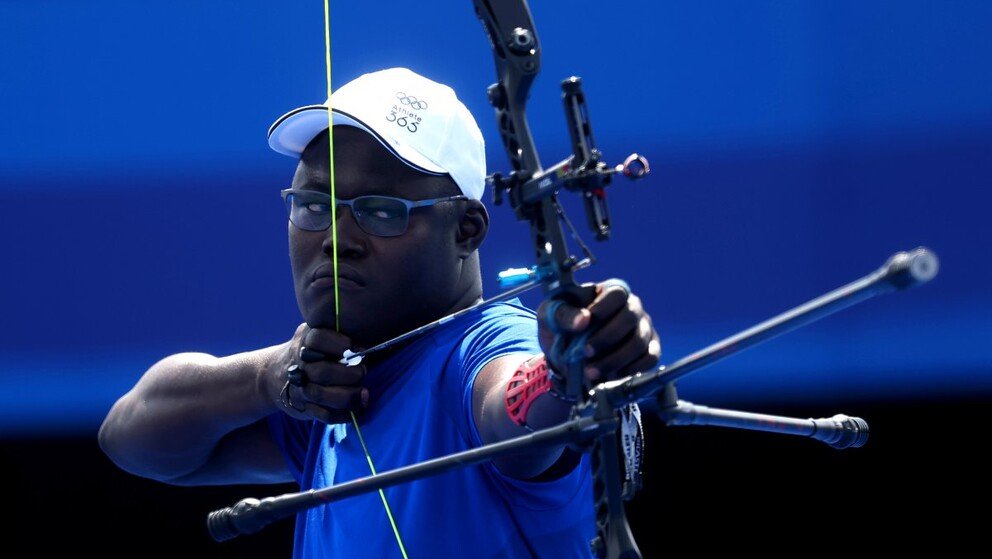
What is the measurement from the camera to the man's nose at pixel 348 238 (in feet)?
5.38

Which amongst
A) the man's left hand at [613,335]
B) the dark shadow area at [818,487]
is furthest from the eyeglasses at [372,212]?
the dark shadow area at [818,487]

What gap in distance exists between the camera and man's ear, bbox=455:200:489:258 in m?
1.73

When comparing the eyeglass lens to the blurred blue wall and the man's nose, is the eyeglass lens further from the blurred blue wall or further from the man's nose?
the blurred blue wall

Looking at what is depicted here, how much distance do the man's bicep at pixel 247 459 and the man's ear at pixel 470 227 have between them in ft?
1.58

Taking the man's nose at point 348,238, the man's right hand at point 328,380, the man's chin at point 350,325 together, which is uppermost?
the man's nose at point 348,238

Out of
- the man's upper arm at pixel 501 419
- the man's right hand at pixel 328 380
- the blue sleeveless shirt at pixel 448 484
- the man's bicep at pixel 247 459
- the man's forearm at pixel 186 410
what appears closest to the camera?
the man's upper arm at pixel 501 419

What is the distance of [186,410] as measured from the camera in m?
1.97

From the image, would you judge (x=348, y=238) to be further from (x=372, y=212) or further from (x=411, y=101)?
(x=411, y=101)

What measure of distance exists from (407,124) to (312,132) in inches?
5.7

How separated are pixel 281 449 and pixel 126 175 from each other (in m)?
1.09

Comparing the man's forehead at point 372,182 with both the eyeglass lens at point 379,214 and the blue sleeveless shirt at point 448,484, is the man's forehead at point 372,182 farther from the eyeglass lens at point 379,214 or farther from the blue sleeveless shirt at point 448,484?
the blue sleeveless shirt at point 448,484

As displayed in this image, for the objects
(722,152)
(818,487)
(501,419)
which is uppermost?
(722,152)

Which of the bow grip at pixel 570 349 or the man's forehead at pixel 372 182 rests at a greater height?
the man's forehead at pixel 372 182

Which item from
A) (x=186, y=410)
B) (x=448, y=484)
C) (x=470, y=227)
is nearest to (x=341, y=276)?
(x=470, y=227)
